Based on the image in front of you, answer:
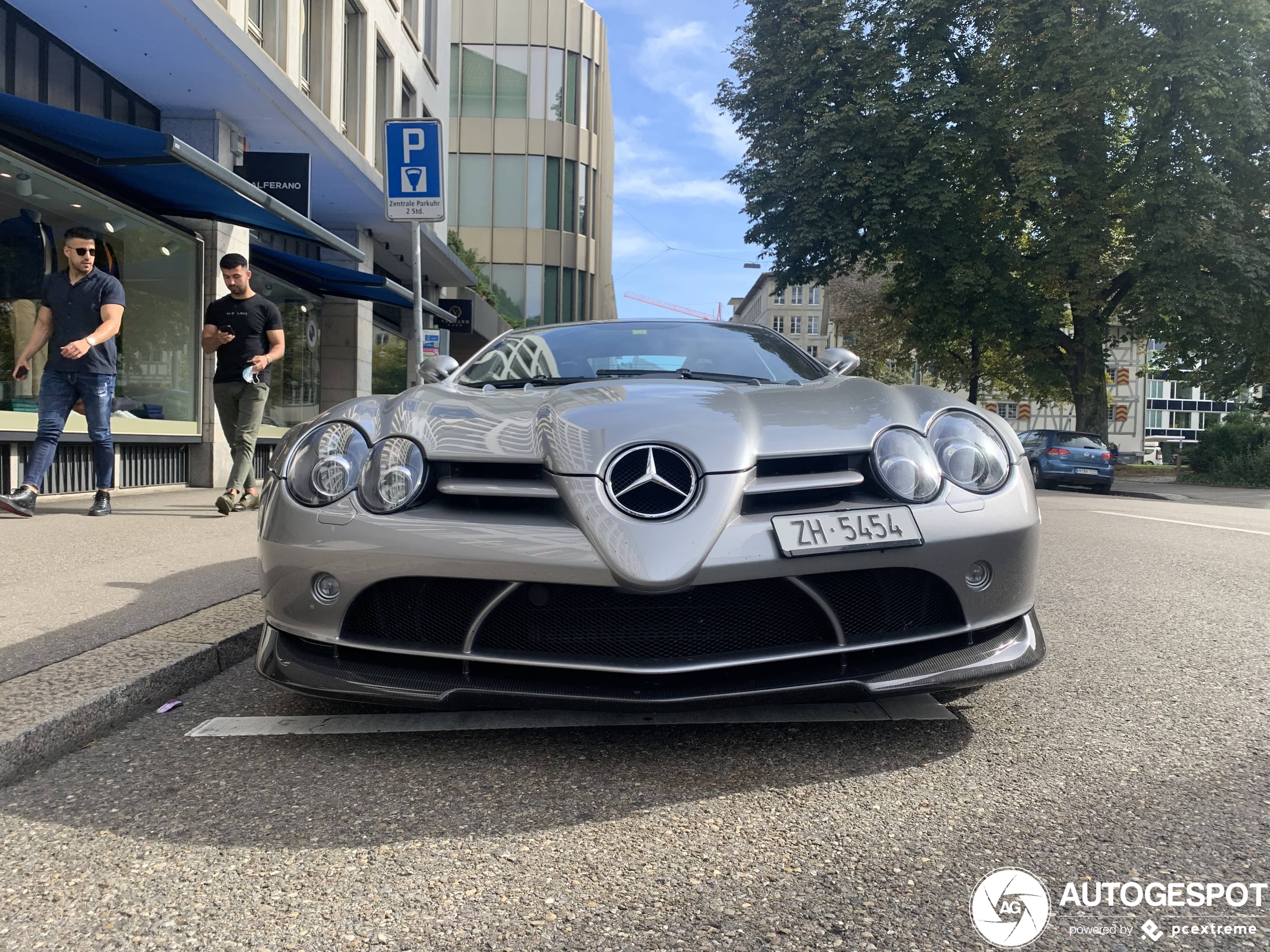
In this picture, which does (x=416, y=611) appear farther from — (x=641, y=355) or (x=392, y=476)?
(x=641, y=355)

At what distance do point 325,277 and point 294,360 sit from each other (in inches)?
65.1

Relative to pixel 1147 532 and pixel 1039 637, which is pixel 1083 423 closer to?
pixel 1147 532

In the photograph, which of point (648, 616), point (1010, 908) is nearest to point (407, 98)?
point (648, 616)

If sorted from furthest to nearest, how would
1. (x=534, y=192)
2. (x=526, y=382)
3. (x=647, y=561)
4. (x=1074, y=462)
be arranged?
(x=534, y=192), (x=1074, y=462), (x=526, y=382), (x=647, y=561)

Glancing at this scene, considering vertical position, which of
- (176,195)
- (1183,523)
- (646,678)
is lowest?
(1183,523)

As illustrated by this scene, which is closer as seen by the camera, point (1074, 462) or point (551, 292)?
point (1074, 462)

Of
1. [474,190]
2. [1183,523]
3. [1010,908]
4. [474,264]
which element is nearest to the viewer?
[1010,908]

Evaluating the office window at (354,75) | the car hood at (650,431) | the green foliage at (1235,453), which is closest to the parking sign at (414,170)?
the car hood at (650,431)

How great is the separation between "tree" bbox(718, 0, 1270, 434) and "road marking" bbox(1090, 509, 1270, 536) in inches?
446

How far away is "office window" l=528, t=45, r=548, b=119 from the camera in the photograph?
36.1 metres

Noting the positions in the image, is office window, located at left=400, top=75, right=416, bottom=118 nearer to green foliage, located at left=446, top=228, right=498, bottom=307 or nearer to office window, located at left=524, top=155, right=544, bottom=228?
green foliage, located at left=446, top=228, right=498, bottom=307

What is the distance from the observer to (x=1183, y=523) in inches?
370

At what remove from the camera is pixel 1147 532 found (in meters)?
8.24

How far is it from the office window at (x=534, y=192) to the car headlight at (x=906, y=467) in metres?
35.5
